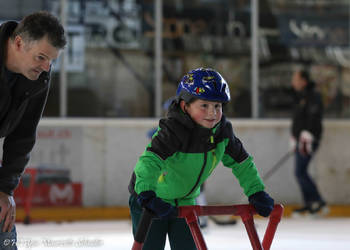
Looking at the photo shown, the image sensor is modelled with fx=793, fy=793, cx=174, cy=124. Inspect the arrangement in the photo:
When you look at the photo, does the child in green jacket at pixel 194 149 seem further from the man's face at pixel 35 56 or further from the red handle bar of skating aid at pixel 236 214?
the man's face at pixel 35 56

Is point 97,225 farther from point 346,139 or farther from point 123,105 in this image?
point 346,139

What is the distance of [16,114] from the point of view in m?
3.15

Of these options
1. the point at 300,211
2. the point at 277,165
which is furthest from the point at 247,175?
the point at 277,165

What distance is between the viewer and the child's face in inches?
129

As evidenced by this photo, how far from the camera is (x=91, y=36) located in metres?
9.90

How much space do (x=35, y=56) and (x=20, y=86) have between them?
0.56 ft

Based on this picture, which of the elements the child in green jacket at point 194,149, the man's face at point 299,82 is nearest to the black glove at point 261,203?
the child in green jacket at point 194,149

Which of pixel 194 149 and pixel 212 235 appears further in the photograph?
pixel 212 235

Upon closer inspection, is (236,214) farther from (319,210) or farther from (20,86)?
(319,210)

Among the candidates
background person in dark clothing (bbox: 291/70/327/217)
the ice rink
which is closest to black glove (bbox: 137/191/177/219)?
the ice rink

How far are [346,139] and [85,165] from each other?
3.36 m

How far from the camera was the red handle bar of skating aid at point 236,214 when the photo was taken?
2.84m

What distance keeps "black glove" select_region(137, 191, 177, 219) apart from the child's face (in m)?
0.50

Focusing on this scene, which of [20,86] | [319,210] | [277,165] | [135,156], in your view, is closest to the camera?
[20,86]
